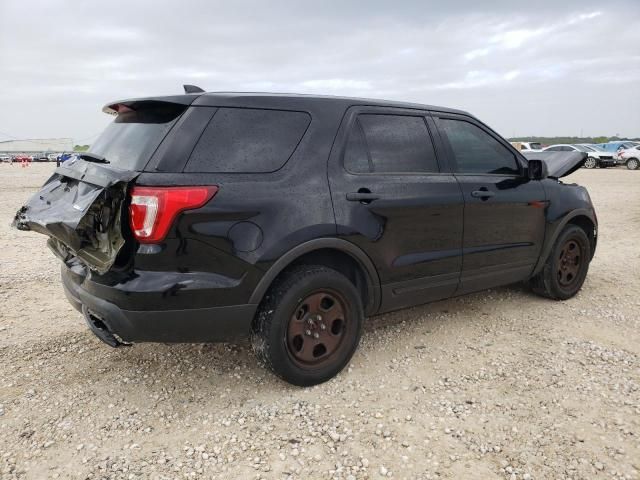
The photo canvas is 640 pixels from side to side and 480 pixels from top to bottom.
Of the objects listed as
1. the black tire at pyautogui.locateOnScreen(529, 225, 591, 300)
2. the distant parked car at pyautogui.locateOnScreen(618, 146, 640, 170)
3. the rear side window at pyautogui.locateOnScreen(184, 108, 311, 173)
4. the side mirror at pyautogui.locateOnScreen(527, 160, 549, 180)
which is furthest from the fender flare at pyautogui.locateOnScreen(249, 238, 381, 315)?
the distant parked car at pyautogui.locateOnScreen(618, 146, 640, 170)

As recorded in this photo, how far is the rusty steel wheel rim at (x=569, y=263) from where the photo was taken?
4828mm

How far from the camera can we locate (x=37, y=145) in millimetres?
117750

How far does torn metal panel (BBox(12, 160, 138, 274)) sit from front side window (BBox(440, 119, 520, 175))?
241cm

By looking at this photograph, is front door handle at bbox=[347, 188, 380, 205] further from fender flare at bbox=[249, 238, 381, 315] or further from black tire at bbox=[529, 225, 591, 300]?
black tire at bbox=[529, 225, 591, 300]

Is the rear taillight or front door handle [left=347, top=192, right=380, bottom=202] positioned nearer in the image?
the rear taillight

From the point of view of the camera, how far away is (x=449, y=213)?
371 centimetres

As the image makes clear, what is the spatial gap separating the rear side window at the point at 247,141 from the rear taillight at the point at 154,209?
18cm

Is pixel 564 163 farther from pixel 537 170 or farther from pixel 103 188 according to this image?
pixel 103 188

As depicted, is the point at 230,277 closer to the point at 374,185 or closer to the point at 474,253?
the point at 374,185

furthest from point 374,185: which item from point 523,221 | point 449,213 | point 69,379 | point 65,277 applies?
point 69,379

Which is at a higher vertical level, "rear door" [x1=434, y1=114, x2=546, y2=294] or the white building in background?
"rear door" [x1=434, y1=114, x2=546, y2=294]

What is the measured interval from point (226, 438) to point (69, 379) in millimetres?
1299

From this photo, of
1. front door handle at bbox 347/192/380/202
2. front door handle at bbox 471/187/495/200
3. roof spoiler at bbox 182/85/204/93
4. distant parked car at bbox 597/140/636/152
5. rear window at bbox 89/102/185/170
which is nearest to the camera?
rear window at bbox 89/102/185/170

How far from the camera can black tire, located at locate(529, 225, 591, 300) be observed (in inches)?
185
